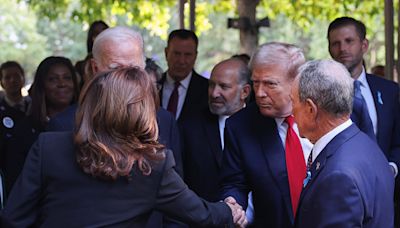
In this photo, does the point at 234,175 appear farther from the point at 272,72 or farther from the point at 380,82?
the point at 380,82

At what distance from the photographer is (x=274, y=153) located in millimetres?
3959

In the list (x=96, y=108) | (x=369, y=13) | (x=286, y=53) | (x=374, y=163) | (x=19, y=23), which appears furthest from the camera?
(x=19, y=23)

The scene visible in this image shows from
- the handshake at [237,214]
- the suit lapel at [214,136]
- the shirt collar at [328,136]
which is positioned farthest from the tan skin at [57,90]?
the shirt collar at [328,136]

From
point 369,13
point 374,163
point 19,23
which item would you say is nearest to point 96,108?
point 374,163

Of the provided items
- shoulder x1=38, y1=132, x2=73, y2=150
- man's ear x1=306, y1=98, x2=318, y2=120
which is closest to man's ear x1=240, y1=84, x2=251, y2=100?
man's ear x1=306, y1=98, x2=318, y2=120

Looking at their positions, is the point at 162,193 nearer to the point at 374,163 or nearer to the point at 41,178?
the point at 41,178

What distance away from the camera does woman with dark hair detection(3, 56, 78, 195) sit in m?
4.83

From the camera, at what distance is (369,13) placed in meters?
15.0

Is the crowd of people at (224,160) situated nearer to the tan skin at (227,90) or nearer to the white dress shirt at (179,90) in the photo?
the tan skin at (227,90)

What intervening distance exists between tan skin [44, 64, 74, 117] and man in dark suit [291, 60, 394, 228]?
7.46 feet

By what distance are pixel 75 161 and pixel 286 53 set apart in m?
1.58

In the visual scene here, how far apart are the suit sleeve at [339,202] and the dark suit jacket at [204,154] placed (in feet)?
7.27

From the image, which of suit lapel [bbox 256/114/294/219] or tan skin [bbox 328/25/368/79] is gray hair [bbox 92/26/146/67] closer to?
suit lapel [bbox 256/114/294/219]

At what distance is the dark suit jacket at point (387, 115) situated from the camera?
510 cm
